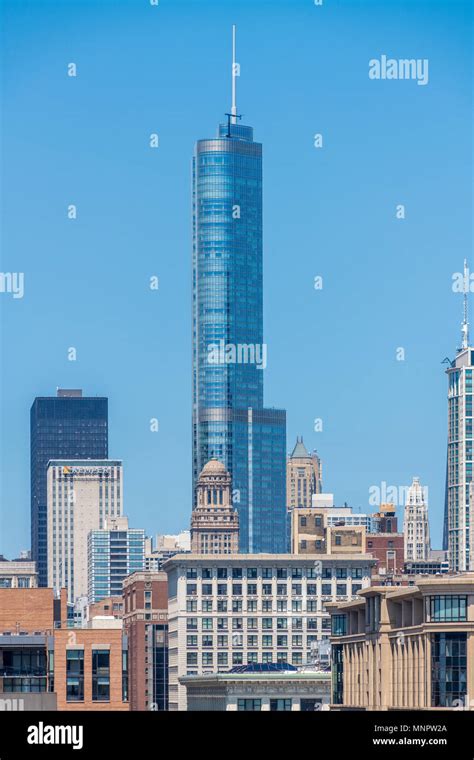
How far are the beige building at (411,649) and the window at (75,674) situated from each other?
15407mm

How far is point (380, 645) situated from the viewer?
330 ft

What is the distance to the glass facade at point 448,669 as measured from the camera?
278 ft

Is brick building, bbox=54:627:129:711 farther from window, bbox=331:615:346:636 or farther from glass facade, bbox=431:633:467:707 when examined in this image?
window, bbox=331:615:346:636

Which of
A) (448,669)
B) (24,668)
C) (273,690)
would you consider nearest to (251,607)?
(273,690)

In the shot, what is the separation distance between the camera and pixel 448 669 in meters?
87.3

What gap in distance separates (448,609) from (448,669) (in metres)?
3.42

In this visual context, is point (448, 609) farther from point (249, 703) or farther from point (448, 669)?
point (249, 703)

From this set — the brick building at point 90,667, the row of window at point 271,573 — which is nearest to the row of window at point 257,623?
the row of window at point 271,573

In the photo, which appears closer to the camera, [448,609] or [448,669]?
[448,669]

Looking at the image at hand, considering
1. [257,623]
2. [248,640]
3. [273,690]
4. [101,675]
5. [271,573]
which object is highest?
[271,573]

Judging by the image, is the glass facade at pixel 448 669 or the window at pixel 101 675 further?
the glass facade at pixel 448 669

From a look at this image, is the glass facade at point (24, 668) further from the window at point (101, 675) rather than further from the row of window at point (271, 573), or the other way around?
the row of window at point (271, 573)

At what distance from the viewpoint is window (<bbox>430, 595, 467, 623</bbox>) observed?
292 ft

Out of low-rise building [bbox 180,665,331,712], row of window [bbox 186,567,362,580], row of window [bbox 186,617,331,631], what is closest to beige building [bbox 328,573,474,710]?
low-rise building [bbox 180,665,331,712]
